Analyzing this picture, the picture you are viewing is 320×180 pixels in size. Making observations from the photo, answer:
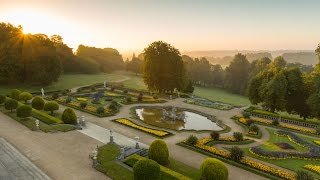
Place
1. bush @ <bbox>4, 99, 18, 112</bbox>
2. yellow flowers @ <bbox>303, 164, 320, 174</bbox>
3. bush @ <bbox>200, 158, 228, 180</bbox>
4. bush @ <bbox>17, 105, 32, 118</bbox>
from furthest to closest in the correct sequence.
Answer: bush @ <bbox>4, 99, 18, 112</bbox> → bush @ <bbox>17, 105, 32, 118</bbox> → yellow flowers @ <bbox>303, 164, 320, 174</bbox> → bush @ <bbox>200, 158, 228, 180</bbox>

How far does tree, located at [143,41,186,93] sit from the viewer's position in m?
62.2

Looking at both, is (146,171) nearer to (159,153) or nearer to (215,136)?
(159,153)

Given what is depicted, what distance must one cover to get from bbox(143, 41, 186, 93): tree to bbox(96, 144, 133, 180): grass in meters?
34.3

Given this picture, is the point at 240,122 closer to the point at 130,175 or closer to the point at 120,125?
the point at 120,125

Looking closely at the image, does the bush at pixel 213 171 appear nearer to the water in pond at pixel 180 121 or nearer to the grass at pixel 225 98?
the water in pond at pixel 180 121

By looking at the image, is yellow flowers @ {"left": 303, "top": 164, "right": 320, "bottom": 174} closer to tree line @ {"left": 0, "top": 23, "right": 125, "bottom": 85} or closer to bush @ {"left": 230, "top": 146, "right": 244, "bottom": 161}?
bush @ {"left": 230, "top": 146, "right": 244, "bottom": 161}

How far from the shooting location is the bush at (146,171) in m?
21.0

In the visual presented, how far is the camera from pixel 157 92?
6850 cm

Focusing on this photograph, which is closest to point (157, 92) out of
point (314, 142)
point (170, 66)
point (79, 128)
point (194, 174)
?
point (170, 66)

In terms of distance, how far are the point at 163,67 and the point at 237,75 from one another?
2022 inches

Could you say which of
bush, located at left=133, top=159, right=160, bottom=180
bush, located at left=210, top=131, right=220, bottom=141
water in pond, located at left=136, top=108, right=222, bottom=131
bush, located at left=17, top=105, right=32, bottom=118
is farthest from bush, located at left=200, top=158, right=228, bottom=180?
bush, located at left=17, top=105, right=32, bottom=118

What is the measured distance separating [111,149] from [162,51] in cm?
3710

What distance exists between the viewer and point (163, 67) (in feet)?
204

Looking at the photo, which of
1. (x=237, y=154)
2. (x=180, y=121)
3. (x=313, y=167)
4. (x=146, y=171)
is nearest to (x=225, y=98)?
(x=180, y=121)
